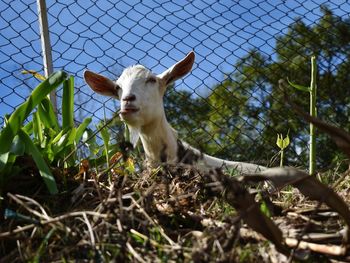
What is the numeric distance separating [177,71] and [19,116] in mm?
2219

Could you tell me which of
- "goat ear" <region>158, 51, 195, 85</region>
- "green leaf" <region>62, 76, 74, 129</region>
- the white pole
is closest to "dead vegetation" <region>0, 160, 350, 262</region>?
"green leaf" <region>62, 76, 74, 129</region>

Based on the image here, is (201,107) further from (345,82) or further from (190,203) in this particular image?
(190,203)

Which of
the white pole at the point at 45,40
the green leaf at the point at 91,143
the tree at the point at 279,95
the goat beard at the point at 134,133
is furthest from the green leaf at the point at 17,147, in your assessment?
the tree at the point at 279,95

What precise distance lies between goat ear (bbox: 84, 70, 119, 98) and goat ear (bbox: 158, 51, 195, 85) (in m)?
0.29

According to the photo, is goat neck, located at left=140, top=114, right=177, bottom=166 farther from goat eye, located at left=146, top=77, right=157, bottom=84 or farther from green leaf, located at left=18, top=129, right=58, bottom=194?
green leaf, located at left=18, top=129, right=58, bottom=194

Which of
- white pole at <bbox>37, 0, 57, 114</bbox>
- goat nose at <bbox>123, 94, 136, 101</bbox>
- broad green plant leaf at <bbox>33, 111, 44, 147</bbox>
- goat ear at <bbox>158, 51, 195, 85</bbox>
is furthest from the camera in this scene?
goat ear at <bbox>158, 51, 195, 85</bbox>

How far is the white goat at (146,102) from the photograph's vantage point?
325 cm

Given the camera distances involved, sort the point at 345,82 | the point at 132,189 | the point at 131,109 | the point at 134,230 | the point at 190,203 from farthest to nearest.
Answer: the point at 345,82, the point at 131,109, the point at 132,189, the point at 190,203, the point at 134,230

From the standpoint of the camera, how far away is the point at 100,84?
361cm

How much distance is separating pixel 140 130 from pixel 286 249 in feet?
7.81

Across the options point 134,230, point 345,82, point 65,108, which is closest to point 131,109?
point 65,108

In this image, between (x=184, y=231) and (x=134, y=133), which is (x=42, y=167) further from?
(x=134, y=133)

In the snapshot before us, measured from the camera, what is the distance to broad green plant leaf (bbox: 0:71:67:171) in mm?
1554

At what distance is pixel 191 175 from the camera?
6.01ft
